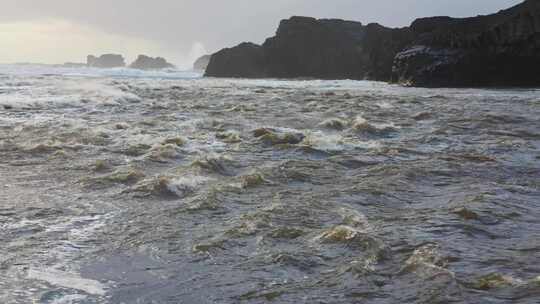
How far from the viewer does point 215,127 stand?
2053 cm

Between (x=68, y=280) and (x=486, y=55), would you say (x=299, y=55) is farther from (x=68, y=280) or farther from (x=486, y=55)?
(x=68, y=280)

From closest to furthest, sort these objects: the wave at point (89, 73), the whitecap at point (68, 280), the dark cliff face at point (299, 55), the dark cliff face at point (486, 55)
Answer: the whitecap at point (68, 280)
the dark cliff face at point (486, 55)
the wave at point (89, 73)
the dark cliff face at point (299, 55)

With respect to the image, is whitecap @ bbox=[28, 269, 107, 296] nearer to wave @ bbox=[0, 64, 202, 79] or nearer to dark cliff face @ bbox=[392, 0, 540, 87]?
dark cliff face @ bbox=[392, 0, 540, 87]

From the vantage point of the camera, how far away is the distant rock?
375 feet

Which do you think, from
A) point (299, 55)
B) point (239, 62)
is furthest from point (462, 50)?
point (239, 62)

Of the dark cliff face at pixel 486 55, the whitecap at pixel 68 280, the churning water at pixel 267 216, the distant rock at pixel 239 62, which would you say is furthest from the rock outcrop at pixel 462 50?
the whitecap at pixel 68 280

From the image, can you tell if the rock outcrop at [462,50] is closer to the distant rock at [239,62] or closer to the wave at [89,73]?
the distant rock at [239,62]

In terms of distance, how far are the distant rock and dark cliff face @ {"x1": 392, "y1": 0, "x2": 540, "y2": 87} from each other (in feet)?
174

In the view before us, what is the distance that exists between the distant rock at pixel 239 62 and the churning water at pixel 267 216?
96293 millimetres

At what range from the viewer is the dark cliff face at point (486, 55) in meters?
54.7

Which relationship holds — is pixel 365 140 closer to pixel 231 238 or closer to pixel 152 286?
pixel 231 238

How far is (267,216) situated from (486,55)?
176 ft

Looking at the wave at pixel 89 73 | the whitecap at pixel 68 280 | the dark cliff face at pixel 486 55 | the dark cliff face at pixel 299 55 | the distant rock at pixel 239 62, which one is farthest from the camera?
the distant rock at pixel 239 62

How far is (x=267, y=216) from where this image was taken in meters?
8.70
